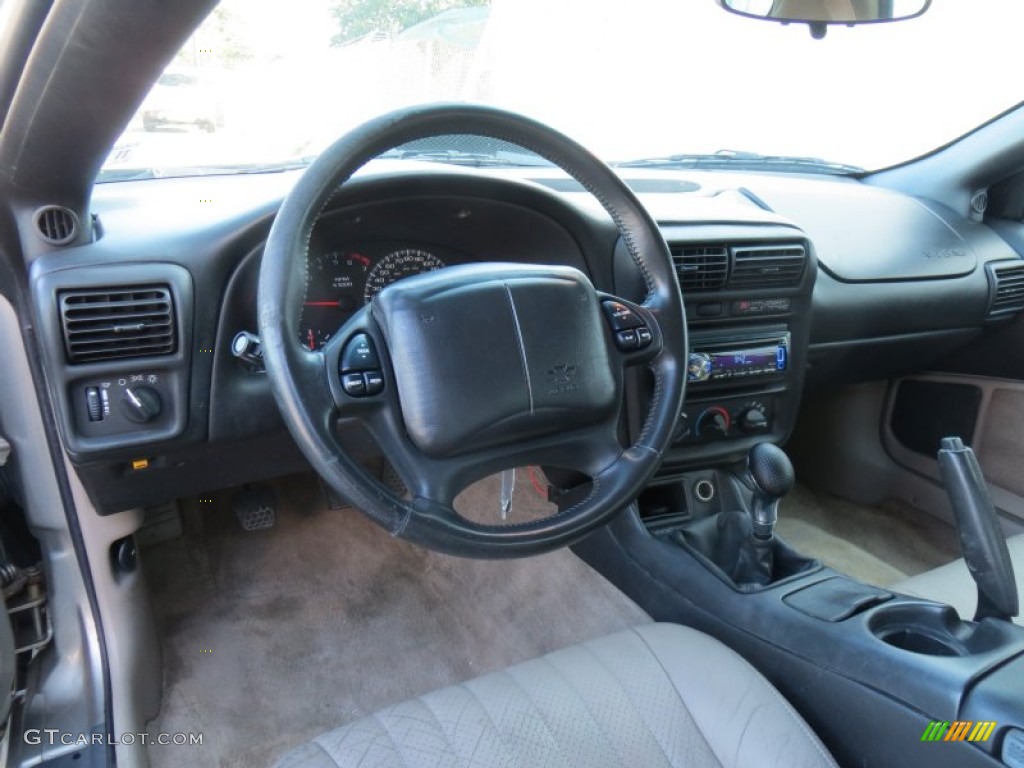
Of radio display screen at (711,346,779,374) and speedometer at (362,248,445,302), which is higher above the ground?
speedometer at (362,248,445,302)

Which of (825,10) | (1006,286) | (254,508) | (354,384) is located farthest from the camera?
(1006,286)

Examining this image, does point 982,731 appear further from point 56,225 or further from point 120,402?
point 56,225

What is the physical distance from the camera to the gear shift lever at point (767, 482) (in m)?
1.64

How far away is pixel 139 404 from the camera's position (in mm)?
1331

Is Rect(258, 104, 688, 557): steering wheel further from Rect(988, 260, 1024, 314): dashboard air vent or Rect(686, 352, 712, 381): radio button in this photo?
Rect(988, 260, 1024, 314): dashboard air vent

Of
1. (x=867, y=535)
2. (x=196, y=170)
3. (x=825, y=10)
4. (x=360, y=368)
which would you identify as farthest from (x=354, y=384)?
(x=867, y=535)

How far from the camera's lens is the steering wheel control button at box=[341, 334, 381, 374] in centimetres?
108

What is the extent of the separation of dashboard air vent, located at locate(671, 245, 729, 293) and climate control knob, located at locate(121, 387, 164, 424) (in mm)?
1092

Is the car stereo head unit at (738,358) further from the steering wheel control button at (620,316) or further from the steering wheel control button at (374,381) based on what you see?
the steering wheel control button at (374,381)

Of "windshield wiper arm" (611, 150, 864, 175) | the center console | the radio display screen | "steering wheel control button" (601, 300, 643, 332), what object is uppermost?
"windshield wiper arm" (611, 150, 864, 175)

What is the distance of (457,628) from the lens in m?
2.19

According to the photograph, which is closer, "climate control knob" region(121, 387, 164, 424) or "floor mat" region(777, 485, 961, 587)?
"climate control knob" region(121, 387, 164, 424)

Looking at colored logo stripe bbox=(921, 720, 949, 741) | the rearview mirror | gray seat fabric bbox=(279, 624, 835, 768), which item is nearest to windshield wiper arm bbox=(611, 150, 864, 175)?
the rearview mirror

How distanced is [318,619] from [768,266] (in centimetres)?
149
